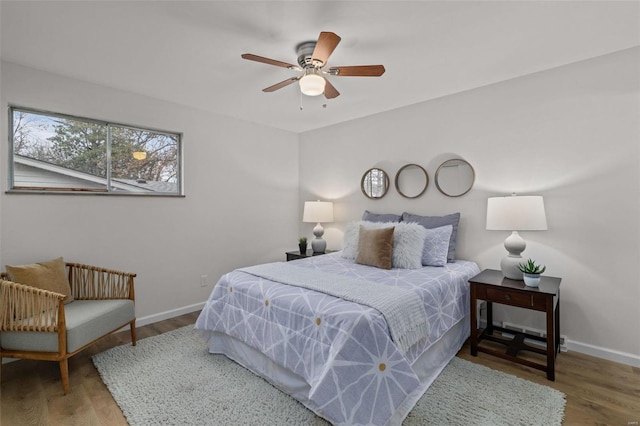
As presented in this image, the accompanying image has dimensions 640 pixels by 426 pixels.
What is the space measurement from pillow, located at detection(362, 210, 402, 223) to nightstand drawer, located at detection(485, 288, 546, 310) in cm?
133

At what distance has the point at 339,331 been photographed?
175cm

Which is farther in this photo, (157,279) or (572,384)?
(157,279)

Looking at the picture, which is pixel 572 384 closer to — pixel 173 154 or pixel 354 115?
pixel 354 115

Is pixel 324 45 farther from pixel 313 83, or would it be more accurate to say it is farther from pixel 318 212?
pixel 318 212

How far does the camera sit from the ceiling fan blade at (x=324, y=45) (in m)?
1.82

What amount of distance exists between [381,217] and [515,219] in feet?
4.89

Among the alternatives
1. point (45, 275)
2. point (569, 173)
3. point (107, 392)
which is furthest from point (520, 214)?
point (45, 275)

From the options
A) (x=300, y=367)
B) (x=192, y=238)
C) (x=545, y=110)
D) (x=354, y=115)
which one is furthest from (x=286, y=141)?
(x=300, y=367)

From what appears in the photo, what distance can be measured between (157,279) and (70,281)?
0.82 meters

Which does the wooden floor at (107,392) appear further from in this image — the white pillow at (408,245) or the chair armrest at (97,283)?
the white pillow at (408,245)

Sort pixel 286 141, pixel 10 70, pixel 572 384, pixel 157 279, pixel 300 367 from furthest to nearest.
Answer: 1. pixel 286 141
2. pixel 157 279
3. pixel 10 70
4. pixel 572 384
5. pixel 300 367

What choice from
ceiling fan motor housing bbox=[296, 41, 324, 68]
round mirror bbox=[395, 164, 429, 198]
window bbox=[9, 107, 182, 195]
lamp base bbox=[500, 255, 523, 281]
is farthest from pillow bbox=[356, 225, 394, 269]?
window bbox=[9, 107, 182, 195]

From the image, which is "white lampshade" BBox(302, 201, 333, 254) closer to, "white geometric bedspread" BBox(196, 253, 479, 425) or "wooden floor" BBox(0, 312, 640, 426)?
"white geometric bedspread" BBox(196, 253, 479, 425)

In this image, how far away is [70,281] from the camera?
274 cm
